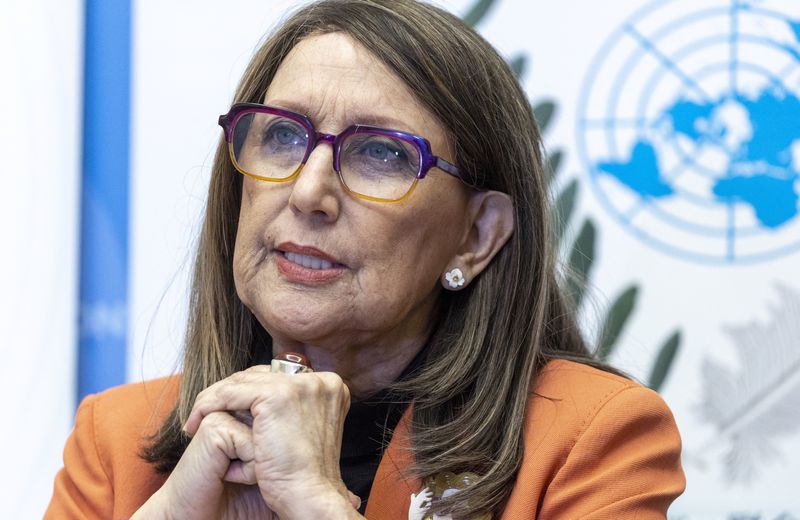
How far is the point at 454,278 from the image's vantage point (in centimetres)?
192

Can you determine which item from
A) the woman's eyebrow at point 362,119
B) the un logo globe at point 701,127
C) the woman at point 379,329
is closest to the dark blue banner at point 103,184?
the woman at point 379,329

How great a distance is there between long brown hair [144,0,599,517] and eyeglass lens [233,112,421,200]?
13 cm

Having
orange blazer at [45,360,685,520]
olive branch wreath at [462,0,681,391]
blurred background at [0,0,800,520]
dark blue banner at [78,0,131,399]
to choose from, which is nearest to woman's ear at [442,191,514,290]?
orange blazer at [45,360,685,520]

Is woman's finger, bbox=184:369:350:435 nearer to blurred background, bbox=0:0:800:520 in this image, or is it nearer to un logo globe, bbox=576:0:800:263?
blurred background, bbox=0:0:800:520

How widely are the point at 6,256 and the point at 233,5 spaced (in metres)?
0.94

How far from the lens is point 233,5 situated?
8.65 ft

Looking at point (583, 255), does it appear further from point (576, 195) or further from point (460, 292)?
point (460, 292)

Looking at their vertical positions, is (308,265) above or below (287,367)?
above

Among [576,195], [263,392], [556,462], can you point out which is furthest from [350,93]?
Answer: [576,195]

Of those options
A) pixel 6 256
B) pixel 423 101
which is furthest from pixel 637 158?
pixel 6 256

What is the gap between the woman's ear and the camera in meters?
1.94

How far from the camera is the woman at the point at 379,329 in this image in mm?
1579

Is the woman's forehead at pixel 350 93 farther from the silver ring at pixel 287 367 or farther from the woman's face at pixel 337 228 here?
the silver ring at pixel 287 367

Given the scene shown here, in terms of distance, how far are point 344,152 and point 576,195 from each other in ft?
3.14
